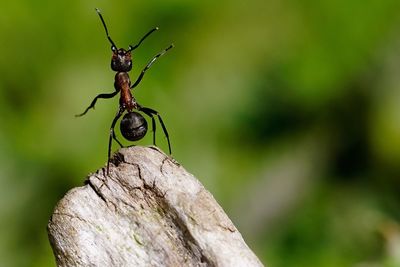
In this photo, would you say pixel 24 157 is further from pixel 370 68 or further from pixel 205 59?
pixel 370 68

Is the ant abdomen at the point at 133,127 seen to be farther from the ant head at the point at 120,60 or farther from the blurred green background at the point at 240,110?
the blurred green background at the point at 240,110

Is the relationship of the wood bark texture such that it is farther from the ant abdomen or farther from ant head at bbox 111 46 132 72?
ant head at bbox 111 46 132 72

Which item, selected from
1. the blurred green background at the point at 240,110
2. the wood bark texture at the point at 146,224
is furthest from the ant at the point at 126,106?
the blurred green background at the point at 240,110

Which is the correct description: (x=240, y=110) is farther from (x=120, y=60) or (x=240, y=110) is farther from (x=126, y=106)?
(x=120, y=60)

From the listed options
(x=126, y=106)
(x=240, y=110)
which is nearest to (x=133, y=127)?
(x=126, y=106)

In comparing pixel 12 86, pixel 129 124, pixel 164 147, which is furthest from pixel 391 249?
pixel 12 86
